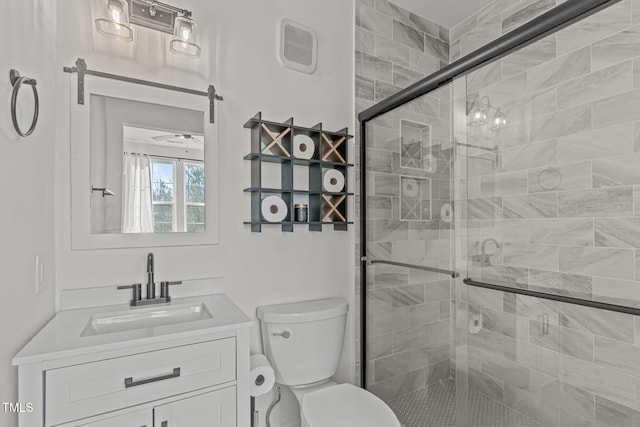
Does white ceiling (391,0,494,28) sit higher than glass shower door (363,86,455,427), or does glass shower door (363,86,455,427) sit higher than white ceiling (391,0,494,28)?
white ceiling (391,0,494,28)

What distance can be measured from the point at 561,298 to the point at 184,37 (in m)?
2.00

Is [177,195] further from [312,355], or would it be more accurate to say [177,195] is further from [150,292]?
[312,355]

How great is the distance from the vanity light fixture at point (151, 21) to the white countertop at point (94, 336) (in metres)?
1.17

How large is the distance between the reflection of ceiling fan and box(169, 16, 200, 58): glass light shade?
0.38m

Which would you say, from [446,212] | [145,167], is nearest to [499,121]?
[446,212]

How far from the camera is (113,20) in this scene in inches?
55.4

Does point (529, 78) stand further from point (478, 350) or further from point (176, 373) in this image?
point (176, 373)

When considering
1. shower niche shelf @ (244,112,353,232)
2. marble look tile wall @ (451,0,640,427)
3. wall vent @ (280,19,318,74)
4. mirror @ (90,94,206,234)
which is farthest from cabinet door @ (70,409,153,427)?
wall vent @ (280,19,318,74)

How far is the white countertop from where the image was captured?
0.96 metres

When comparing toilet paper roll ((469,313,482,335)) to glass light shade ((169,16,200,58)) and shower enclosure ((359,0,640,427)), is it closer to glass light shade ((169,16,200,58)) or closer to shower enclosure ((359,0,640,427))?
shower enclosure ((359,0,640,427))

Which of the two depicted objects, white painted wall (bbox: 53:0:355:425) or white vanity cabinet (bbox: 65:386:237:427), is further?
white painted wall (bbox: 53:0:355:425)

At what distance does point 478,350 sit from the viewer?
163 centimetres

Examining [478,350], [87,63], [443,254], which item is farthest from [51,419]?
[478,350]

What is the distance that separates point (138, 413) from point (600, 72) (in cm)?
214
